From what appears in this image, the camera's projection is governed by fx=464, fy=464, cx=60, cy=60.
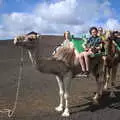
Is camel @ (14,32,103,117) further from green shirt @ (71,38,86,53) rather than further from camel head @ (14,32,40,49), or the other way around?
green shirt @ (71,38,86,53)

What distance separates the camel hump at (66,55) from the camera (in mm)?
11617

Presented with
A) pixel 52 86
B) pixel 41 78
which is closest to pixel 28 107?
pixel 52 86

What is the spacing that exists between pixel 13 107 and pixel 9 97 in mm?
1841

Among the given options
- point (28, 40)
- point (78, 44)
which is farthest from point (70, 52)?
point (28, 40)

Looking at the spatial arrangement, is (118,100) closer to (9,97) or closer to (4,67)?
(9,97)

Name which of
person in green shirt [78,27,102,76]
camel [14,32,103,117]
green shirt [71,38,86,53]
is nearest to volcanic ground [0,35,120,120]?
camel [14,32,103,117]

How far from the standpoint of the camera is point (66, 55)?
38.3 feet

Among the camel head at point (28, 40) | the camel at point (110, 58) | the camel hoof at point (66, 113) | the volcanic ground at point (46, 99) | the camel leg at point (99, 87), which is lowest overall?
the volcanic ground at point (46, 99)

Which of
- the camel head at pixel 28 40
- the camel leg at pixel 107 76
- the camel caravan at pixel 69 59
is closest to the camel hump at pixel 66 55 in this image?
the camel caravan at pixel 69 59

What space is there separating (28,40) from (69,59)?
1.38 m

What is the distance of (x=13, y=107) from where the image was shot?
39.7 feet

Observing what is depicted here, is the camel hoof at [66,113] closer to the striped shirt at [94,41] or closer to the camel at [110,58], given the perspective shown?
the striped shirt at [94,41]

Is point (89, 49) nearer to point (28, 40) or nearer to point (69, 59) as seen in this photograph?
point (69, 59)

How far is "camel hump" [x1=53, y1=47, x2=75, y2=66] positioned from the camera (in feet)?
38.1
